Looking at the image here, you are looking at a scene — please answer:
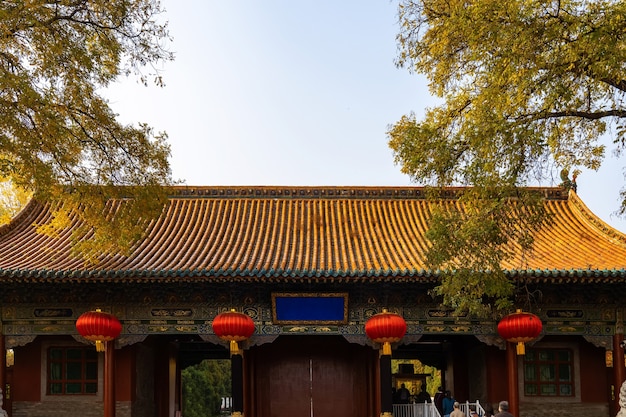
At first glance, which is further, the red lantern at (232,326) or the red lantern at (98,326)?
the red lantern at (232,326)

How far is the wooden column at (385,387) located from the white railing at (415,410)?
28.5 inches

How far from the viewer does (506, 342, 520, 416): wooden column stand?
11883 mm

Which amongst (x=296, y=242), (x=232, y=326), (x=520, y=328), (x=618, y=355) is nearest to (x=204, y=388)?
(x=296, y=242)

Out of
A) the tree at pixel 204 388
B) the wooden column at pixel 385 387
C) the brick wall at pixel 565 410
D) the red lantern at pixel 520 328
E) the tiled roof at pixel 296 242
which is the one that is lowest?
the tree at pixel 204 388

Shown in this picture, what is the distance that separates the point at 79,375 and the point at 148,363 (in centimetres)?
152

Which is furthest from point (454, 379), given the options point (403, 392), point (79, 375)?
point (79, 375)

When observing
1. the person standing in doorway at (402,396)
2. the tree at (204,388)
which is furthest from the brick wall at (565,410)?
the tree at (204,388)

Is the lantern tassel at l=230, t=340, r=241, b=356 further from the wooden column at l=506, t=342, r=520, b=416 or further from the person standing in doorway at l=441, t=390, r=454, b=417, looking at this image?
the wooden column at l=506, t=342, r=520, b=416

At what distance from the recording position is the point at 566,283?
11.5 m

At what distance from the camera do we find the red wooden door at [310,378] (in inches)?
554

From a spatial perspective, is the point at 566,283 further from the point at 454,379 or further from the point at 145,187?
the point at 145,187

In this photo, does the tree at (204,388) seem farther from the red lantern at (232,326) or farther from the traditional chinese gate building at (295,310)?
the red lantern at (232,326)

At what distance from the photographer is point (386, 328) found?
460 inches

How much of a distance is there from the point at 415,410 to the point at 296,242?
3.61 meters
